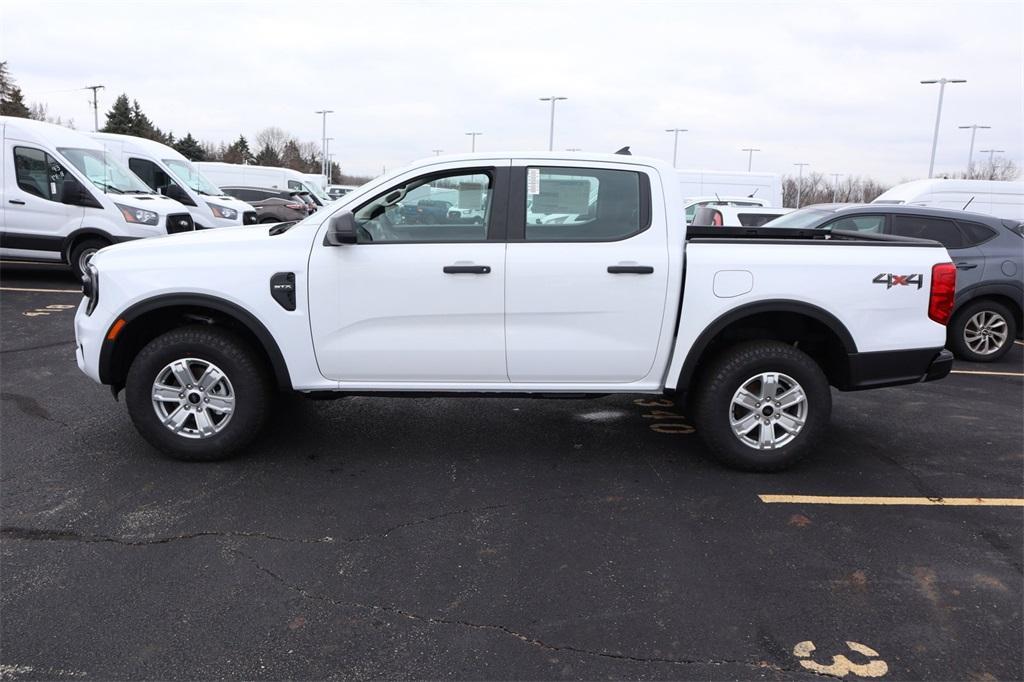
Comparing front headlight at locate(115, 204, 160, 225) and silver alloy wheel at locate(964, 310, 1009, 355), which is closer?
silver alloy wheel at locate(964, 310, 1009, 355)

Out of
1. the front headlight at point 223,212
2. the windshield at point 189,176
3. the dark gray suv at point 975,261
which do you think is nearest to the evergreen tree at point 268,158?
the windshield at point 189,176

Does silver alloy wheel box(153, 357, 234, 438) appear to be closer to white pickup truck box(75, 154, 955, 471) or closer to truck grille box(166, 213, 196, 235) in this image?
white pickup truck box(75, 154, 955, 471)

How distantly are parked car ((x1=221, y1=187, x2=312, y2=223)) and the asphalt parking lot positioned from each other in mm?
14835

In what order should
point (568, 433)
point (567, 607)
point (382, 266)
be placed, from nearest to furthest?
1. point (567, 607)
2. point (382, 266)
3. point (568, 433)

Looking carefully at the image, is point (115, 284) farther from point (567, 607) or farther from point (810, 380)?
point (810, 380)

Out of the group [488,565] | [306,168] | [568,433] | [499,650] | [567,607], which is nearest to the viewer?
[499,650]

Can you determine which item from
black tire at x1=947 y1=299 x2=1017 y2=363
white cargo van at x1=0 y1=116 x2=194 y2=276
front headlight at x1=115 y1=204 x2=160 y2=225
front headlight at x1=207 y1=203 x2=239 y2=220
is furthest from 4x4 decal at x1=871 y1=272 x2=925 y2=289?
front headlight at x1=207 y1=203 x2=239 y2=220

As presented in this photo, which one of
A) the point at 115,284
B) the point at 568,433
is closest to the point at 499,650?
the point at 568,433

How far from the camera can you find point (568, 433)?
552cm

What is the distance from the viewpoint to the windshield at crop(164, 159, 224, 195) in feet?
54.4

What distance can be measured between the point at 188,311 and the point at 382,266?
1.29 m

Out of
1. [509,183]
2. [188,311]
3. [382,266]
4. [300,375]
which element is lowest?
[300,375]

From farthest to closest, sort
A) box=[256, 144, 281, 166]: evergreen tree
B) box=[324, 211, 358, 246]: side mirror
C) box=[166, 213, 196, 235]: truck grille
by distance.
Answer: box=[256, 144, 281, 166]: evergreen tree, box=[166, 213, 196, 235]: truck grille, box=[324, 211, 358, 246]: side mirror

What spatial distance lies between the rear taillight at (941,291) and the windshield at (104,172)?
11250 millimetres
